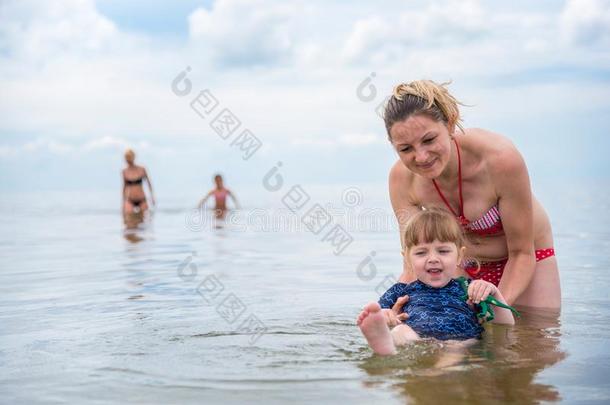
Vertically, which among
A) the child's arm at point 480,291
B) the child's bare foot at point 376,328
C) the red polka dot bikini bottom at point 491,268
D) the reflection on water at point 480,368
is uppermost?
the red polka dot bikini bottom at point 491,268

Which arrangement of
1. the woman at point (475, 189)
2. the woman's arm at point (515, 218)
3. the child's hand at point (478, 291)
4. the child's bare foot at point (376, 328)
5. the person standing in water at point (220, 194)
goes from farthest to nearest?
the person standing in water at point (220, 194) → the woman's arm at point (515, 218) → the woman at point (475, 189) → the child's hand at point (478, 291) → the child's bare foot at point (376, 328)

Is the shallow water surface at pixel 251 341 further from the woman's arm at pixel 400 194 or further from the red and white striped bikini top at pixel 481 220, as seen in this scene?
the woman's arm at pixel 400 194

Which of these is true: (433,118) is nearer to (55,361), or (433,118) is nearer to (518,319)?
(518,319)

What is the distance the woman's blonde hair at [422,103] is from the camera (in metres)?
4.11

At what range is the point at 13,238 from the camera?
12.9 metres

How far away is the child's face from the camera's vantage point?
4297 millimetres

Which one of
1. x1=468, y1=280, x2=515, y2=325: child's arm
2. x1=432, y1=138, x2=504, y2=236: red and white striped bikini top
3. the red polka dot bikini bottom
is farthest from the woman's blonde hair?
the red polka dot bikini bottom

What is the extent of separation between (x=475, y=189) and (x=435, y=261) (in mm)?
612

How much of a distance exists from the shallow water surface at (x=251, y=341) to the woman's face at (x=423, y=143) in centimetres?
101

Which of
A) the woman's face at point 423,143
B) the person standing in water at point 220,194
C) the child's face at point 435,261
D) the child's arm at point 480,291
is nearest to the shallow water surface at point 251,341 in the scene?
the child's arm at point 480,291

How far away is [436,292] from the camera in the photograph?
172 inches

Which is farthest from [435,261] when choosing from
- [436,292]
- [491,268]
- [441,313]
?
[491,268]

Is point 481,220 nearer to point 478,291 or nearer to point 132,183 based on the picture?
point 478,291

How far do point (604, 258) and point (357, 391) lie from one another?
6947mm
